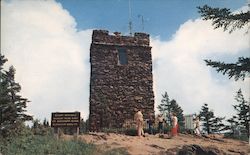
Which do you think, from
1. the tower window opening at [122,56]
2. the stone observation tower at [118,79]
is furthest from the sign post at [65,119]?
the tower window opening at [122,56]

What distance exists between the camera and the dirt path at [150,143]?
1476cm

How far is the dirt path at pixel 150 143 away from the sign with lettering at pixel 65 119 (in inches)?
31.9

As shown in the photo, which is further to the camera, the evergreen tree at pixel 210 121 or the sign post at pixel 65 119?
the evergreen tree at pixel 210 121

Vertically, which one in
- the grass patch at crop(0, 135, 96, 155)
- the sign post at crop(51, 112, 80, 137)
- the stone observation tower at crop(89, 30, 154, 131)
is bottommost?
the grass patch at crop(0, 135, 96, 155)

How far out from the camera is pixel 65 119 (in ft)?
56.2

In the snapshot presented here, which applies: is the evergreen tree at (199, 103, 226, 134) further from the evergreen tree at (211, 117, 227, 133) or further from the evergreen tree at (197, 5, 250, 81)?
the evergreen tree at (197, 5, 250, 81)

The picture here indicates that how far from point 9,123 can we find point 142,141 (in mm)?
6382

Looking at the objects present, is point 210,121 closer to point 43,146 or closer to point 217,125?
point 217,125

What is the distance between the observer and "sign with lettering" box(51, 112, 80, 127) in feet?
55.7

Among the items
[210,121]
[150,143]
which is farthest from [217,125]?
[150,143]

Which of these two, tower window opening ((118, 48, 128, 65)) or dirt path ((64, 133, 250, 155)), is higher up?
tower window opening ((118, 48, 128, 65))

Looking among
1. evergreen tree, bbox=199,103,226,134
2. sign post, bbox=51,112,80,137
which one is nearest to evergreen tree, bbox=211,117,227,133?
evergreen tree, bbox=199,103,226,134

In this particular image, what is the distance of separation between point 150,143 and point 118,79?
26.5 feet

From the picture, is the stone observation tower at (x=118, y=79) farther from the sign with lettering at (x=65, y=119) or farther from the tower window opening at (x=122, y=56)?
the sign with lettering at (x=65, y=119)
